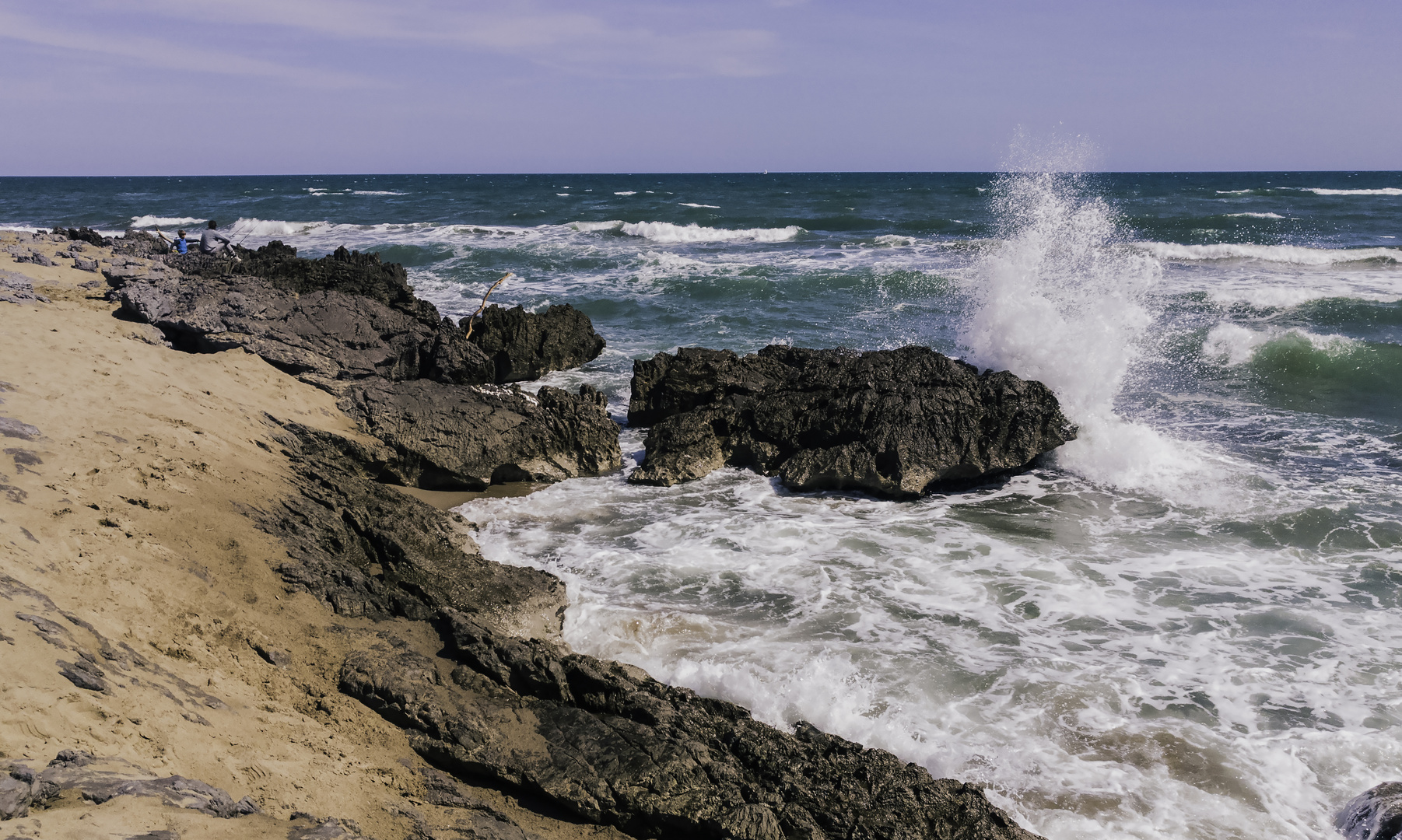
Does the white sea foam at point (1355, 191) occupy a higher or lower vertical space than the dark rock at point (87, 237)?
higher

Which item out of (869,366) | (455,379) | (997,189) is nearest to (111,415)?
(455,379)

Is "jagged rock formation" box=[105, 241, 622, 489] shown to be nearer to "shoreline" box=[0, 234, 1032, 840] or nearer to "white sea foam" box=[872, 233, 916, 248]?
"shoreline" box=[0, 234, 1032, 840]

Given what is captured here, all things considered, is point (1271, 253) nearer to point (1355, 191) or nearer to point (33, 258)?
point (33, 258)

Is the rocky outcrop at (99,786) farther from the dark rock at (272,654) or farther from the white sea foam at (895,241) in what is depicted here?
the white sea foam at (895,241)

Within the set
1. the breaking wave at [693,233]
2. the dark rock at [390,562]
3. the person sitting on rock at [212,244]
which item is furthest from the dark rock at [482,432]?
the breaking wave at [693,233]

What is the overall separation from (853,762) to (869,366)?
20.0ft

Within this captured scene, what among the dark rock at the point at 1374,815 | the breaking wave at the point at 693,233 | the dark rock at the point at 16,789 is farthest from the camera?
the breaking wave at the point at 693,233

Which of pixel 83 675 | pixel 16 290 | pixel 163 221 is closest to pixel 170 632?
pixel 83 675

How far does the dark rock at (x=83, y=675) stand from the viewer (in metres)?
3.35

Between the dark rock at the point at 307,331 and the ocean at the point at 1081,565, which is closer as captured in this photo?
the ocean at the point at 1081,565

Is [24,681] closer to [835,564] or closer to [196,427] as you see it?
[196,427]

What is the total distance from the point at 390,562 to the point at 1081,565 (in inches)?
219

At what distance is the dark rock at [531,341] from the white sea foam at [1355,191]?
57785mm

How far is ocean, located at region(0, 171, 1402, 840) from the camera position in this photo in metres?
4.83
